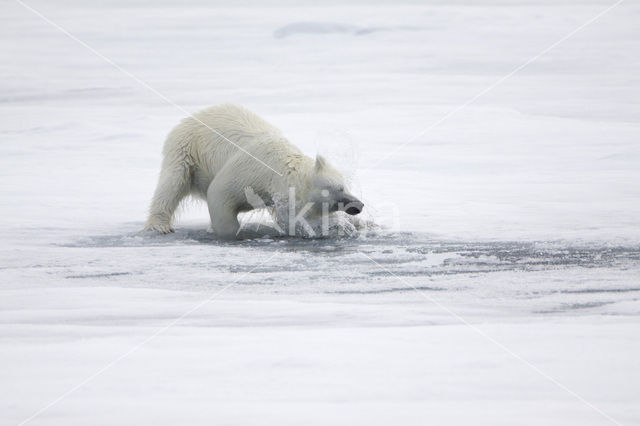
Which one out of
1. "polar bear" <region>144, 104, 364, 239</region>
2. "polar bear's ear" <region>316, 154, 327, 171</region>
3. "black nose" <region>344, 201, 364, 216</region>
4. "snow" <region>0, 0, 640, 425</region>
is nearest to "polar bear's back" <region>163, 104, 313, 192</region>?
"polar bear" <region>144, 104, 364, 239</region>

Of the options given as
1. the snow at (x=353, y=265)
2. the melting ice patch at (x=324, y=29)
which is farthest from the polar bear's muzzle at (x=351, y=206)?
the melting ice patch at (x=324, y=29)

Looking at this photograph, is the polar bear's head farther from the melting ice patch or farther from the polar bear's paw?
the melting ice patch

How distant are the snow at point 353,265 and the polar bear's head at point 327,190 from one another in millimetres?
265

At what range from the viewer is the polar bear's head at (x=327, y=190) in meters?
6.46

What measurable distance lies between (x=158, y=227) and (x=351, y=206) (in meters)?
1.49

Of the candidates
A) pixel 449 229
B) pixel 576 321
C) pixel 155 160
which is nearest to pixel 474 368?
pixel 576 321

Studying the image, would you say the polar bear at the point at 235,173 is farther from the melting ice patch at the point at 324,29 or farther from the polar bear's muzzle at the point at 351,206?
the melting ice patch at the point at 324,29

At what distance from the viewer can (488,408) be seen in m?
3.14

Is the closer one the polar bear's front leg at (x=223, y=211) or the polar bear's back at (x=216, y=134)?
the polar bear's front leg at (x=223, y=211)

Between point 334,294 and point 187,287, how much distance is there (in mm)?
823

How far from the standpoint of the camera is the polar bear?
6.53 metres

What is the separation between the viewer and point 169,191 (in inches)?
276

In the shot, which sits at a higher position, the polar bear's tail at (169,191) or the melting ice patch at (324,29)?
the melting ice patch at (324,29)

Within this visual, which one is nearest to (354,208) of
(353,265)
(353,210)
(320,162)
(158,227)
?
(353,210)
